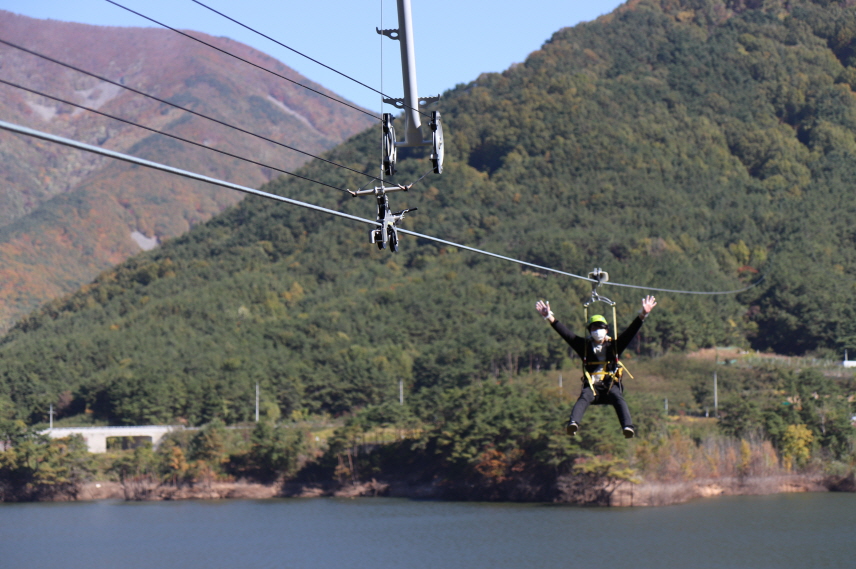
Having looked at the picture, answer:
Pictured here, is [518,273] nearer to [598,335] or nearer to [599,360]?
[599,360]

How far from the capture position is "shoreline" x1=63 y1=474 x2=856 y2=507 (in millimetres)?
64062

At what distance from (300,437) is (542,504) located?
67.2 feet

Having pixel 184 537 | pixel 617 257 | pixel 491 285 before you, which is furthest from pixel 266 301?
pixel 184 537

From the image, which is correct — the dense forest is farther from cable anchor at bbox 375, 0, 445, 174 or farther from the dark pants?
the dark pants

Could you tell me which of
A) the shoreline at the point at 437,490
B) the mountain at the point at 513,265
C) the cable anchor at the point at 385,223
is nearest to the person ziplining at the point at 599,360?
the cable anchor at the point at 385,223

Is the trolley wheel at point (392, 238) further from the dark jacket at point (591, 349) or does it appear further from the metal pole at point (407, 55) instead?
the dark jacket at point (591, 349)

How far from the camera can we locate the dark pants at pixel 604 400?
41.4 ft

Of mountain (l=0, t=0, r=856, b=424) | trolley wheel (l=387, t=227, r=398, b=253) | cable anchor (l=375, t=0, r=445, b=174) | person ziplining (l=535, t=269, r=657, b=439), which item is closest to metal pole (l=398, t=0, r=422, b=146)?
cable anchor (l=375, t=0, r=445, b=174)

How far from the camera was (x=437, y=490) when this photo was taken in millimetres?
71438

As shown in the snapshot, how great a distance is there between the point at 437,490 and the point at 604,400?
2341 inches

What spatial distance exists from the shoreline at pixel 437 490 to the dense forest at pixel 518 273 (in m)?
3.61

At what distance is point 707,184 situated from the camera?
168250 millimetres

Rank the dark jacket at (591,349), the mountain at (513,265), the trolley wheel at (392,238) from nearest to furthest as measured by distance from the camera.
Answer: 1. the dark jacket at (591,349)
2. the trolley wheel at (392,238)
3. the mountain at (513,265)

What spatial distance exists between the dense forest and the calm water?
8.47m
